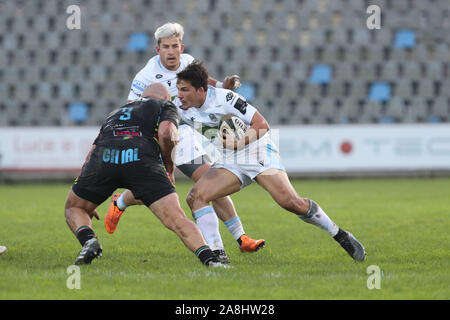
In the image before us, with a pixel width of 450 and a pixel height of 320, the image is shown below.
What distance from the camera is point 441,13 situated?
79.3 ft

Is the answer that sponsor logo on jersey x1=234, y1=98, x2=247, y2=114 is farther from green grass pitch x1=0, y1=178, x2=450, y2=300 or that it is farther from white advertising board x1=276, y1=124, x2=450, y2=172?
white advertising board x1=276, y1=124, x2=450, y2=172

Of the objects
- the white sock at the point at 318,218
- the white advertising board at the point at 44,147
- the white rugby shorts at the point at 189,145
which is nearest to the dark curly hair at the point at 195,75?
the white rugby shorts at the point at 189,145

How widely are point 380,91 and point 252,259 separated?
55.4ft

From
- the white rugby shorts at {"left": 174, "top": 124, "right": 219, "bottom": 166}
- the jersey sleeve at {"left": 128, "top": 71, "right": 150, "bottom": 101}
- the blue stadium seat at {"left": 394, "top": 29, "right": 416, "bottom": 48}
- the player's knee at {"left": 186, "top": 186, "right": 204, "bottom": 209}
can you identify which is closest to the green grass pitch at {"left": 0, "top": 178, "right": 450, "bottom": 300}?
the player's knee at {"left": 186, "top": 186, "right": 204, "bottom": 209}

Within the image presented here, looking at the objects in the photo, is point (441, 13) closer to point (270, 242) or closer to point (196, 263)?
point (270, 242)

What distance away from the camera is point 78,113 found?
75.8 ft

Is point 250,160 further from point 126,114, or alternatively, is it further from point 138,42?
point 138,42

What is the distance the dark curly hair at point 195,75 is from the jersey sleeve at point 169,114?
37 cm

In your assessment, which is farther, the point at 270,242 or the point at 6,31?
the point at 6,31

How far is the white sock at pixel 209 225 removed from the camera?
7.07 m

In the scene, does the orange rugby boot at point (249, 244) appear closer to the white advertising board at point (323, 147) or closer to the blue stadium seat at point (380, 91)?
the white advertising board at point (323, 147)

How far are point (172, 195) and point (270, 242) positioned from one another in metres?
2.44

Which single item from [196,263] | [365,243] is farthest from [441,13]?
[196,263]
